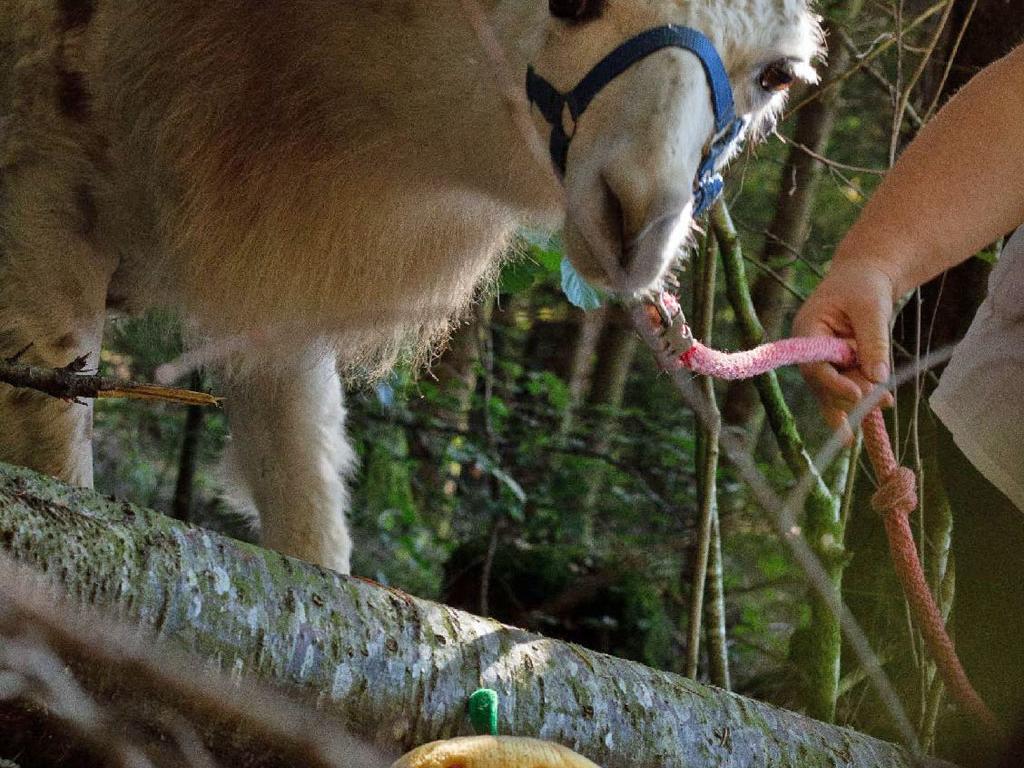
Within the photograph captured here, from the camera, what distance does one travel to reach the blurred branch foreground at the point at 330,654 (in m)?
1.35

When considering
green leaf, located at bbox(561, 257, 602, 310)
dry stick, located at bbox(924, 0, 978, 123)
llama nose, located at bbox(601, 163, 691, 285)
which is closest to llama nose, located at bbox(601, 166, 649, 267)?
llama nose, located at bbox(601, 163, 691, 285)

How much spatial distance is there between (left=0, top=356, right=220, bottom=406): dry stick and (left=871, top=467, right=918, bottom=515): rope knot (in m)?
1.09

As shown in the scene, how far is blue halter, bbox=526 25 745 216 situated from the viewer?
2.37m

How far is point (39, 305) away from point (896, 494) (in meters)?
2.06

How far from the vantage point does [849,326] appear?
189 cm

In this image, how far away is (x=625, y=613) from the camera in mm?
5336

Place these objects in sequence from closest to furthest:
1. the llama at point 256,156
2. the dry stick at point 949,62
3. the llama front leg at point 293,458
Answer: the llama at point 256,156
the dry stick at point 949,62
the llama front leg at point 293,458

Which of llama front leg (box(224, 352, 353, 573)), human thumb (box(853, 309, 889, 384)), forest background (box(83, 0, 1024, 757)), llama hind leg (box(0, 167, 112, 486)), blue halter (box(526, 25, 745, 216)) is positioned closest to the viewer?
human thumb (box(853, 309, 889, 384))

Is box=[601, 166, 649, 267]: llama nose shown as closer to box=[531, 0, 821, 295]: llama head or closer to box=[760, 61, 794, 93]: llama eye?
box=[531, 0, 821, 295]: llama head

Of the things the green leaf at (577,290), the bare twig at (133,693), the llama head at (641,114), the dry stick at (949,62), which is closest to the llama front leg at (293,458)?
the green leaf at (577,290)

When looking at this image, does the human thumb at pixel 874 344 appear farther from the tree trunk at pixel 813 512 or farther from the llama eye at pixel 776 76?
the tree trunk at pixel 813 512

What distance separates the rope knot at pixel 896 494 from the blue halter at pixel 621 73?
2.80 feet

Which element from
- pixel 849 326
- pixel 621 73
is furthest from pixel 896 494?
pixel 621 73

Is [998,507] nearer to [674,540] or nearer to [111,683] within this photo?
[111,683]
